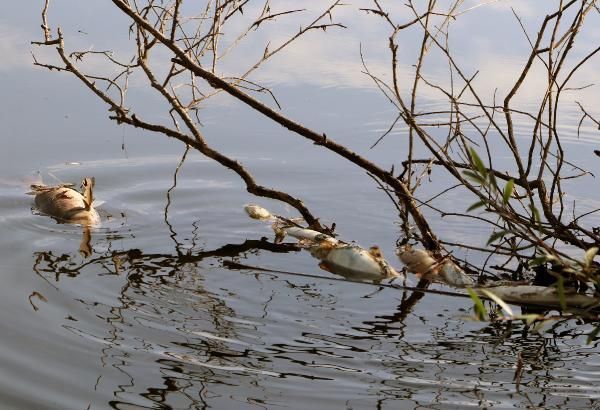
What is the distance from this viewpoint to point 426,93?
632cm

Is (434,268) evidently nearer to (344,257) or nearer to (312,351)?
(344,257)

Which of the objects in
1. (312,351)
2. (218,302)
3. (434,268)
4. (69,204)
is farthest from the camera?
(69,204)

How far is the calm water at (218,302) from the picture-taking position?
2842 millimetres

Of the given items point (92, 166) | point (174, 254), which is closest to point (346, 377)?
point (174, 254)

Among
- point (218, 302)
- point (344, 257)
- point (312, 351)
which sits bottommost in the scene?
point (312, 351)

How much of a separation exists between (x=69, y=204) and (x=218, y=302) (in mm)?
1242

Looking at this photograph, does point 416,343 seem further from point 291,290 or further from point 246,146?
point 246,146

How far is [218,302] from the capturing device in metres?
3.51

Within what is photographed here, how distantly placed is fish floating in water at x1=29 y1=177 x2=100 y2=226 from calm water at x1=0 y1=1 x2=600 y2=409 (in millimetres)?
73

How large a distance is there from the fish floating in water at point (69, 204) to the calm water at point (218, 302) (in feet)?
0.24

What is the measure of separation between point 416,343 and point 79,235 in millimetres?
1641

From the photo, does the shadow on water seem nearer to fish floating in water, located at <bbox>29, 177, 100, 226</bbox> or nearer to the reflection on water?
the reflection on water

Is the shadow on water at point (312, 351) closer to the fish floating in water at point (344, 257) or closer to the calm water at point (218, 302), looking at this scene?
the calm water at point (218, 302)

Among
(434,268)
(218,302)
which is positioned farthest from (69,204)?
(434,268)
